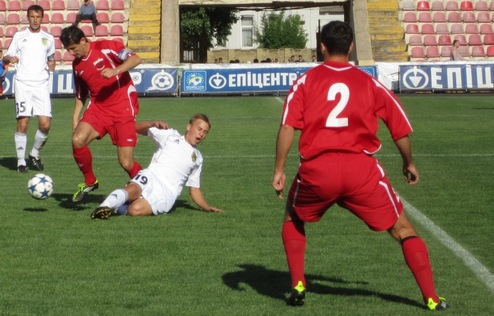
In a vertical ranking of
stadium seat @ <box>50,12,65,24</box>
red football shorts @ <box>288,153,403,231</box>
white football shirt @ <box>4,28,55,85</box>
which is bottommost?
red football shorts @ <box>288,153,403,231</box>

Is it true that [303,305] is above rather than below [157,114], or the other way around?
below

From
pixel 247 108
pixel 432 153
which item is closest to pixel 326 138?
pixel 432 153

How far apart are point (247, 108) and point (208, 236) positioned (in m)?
19.6

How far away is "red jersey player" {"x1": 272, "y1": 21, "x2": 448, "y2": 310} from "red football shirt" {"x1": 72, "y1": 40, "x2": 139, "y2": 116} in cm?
533

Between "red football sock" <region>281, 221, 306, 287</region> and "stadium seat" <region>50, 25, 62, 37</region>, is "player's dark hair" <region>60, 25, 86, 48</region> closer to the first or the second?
"red football sock" <region>281, 221, 306, 287</region>

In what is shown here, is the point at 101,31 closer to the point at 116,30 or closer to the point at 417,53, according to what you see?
the point at 116,30

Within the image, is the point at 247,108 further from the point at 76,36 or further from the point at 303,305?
the point at 303,305

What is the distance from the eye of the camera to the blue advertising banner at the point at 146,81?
116 ft

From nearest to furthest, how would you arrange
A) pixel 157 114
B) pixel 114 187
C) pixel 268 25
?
pixel 114 187 < pixel 157 114 < pixel 268 25

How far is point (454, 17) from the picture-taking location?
44.1m

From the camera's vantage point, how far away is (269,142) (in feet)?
62.3

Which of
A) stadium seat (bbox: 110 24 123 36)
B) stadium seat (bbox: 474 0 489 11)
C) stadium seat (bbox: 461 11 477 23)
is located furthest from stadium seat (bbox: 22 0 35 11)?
stadium seat (bbox: 474 0 489 11)

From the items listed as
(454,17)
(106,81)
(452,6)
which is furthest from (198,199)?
(452,6)

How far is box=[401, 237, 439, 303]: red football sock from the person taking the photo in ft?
20.9
